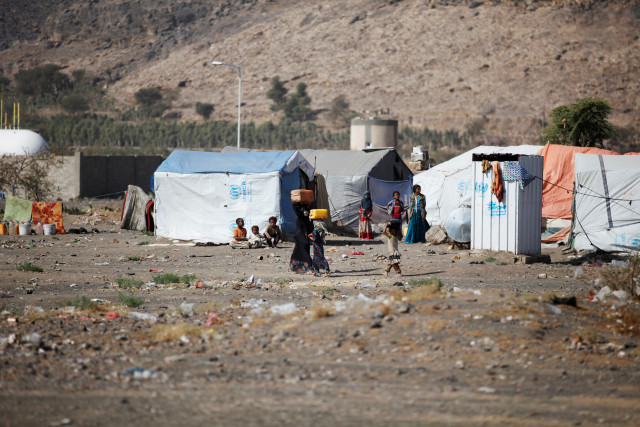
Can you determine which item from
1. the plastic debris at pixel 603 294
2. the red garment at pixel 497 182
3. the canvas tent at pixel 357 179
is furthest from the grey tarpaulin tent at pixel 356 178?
the plastic debris at pixel 603 294

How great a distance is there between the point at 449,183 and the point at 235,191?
23.7ft

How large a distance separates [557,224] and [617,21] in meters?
82.1

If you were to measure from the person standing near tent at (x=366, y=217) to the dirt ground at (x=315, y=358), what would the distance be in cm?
991

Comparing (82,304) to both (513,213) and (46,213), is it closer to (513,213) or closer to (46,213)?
(513,213)

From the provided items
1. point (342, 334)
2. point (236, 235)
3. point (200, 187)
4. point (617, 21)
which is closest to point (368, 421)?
point (342, 334)

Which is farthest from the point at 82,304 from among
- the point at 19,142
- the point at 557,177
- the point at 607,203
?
the point at 19,142

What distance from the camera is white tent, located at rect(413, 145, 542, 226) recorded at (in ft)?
77.3

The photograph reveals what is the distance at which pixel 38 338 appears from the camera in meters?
7.85

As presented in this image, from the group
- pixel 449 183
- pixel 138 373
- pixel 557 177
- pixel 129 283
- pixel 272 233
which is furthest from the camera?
pixel 449 183

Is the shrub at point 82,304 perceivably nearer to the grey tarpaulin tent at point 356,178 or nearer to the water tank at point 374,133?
the grey tarpaulin tent at point 356,178

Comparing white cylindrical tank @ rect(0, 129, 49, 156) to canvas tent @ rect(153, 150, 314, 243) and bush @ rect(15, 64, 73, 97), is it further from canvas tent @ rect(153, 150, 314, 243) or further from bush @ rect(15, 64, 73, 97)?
bush @ rect(15, 64, 73, 97)

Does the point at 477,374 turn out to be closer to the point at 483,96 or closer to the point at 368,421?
the point at 368,421

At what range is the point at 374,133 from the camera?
4556cm

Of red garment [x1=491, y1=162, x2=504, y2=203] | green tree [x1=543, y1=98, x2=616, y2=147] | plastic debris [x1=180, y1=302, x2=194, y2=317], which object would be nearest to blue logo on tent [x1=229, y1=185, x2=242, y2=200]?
red garment [x1=491, y1=162, x2=504, y2=203]
